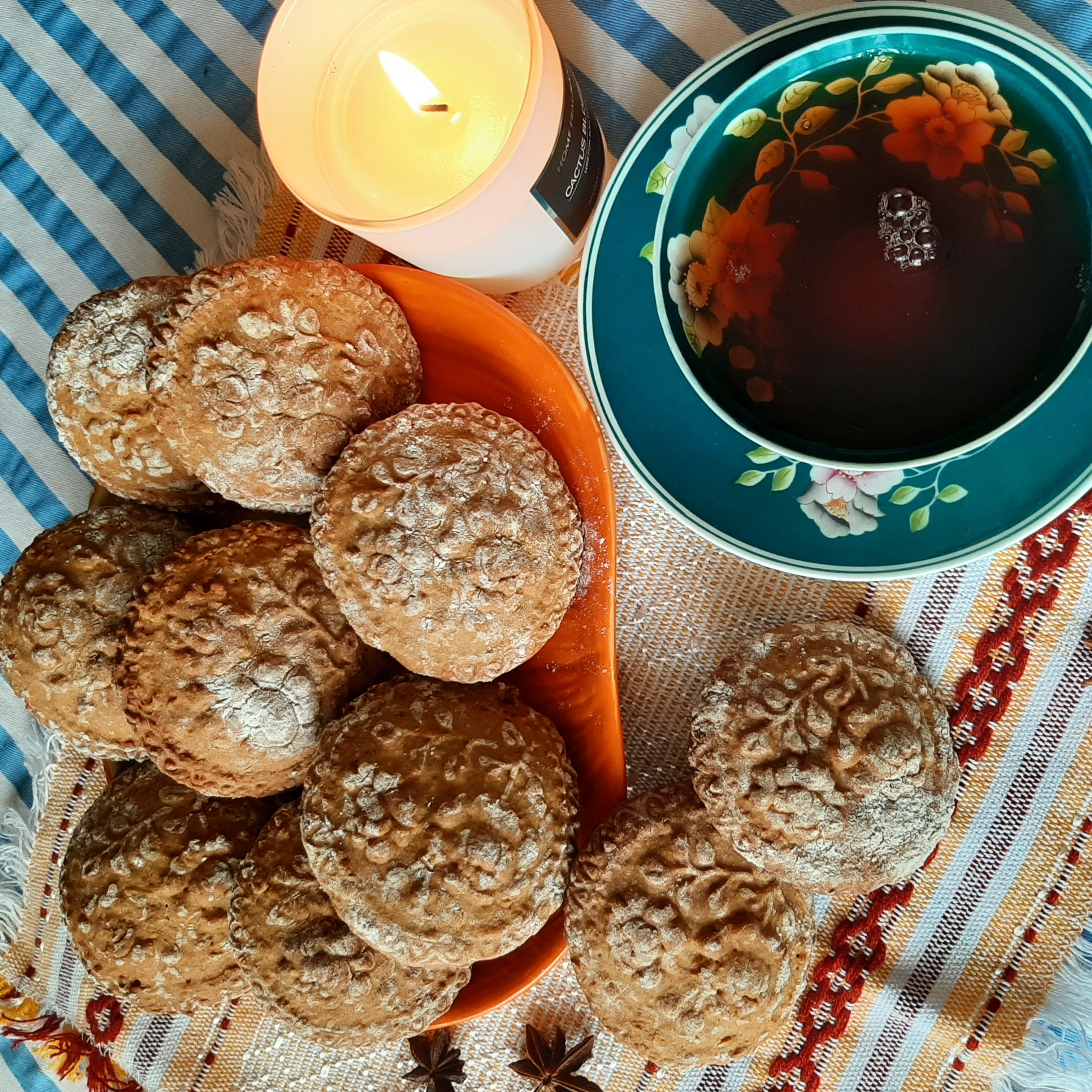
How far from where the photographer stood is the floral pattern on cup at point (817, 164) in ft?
2.79

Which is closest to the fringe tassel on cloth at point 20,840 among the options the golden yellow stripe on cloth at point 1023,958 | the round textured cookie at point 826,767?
the round textured cookie at point 826,767

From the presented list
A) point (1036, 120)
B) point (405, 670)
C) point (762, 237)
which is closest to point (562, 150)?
point (762, 237)

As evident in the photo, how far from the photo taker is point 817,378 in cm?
91

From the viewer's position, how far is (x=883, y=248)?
881 mm

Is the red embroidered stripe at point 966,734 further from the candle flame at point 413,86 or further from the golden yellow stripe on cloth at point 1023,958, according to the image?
the candle flame at point 413,86

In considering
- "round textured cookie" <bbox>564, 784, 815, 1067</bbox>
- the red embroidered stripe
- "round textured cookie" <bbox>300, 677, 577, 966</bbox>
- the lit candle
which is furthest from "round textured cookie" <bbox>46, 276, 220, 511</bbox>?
the red embroidered stripe

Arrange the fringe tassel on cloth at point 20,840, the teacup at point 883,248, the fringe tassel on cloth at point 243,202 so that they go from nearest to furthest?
the teacup at point 883,248 → the fringe tassel on cloth at point 243,202 → the fringe tassel on cloth at point 20,840

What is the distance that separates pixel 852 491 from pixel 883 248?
0.27 metres

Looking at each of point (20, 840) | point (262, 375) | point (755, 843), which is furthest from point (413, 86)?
point (20, 840)

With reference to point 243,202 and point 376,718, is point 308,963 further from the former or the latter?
point 243,202

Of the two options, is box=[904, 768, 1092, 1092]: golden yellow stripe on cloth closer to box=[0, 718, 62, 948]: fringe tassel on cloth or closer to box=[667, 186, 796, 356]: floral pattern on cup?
box=[667, 186, 796, 356]: floral pattern on cup

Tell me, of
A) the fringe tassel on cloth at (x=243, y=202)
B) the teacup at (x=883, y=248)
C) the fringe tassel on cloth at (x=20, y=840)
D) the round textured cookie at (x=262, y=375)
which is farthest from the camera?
the fringe tassel on cloth at (x=20, y=840)

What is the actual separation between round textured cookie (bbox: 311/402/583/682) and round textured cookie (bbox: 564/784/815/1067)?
27 centimetres

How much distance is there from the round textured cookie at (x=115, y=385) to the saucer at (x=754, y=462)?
1.64 ft
